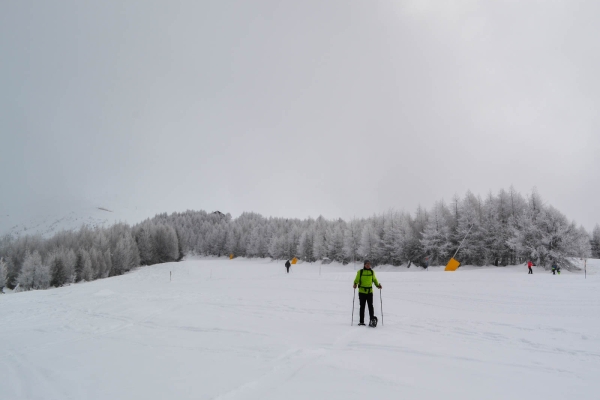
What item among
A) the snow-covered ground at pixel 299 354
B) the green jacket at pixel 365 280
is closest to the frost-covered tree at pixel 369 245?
the snow-covered ground at pixel 299 354

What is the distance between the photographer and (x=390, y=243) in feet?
195

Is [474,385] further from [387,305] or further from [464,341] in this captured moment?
[387,305]

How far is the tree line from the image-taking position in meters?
37.9

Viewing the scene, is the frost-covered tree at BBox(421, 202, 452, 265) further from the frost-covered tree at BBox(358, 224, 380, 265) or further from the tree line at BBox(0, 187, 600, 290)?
the frost-covered tree at BBox(358, 224, 380, 265)

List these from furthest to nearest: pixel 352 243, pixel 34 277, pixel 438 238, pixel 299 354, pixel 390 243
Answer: pixel 352 243, pixel 390 243, pixel 438 238, pixel 34 277, pixel 299 354

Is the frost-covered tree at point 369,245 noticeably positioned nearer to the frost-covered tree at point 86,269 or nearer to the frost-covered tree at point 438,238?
the frost-covered tree at point 438,238

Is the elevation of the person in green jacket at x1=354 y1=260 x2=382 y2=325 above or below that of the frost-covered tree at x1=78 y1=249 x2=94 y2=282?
above

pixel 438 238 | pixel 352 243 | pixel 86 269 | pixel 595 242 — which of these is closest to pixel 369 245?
pixel 352 243

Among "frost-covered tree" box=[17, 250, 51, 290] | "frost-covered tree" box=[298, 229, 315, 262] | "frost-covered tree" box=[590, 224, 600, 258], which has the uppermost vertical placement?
"frost-covered tree" box=[590, 224, 600, 258]

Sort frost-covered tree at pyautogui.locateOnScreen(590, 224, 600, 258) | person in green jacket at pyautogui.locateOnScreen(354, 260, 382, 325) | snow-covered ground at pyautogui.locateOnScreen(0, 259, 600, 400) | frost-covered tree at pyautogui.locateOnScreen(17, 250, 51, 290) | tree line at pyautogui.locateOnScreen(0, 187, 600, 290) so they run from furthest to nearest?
1. frost-covered tree at pyautogui.locateOnScreen(590, 224, 600, 258)
2. frost-covered tree at pyautogui.locateOnScreen(17, 250, 51, 290)
3. tree line at pyautogui.locateOnScreen(0, 187, 600, 290)
4. person in green jacket at pyautogui.locateOnScreen(354, 260, 382, 325)
5. snow-covered ground at pyautogui.locateOnScreen(0, 259, 600, 400)

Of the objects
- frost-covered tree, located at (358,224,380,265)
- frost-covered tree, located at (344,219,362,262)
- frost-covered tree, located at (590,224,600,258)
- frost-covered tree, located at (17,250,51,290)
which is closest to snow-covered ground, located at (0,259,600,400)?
frost-covered tree, located at (17,250,51,290)

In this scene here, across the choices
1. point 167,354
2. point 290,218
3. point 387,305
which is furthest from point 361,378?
point 290,218

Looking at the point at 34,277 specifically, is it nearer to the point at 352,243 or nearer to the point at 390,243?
the point at 352,243

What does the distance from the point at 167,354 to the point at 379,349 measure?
15.2ft
